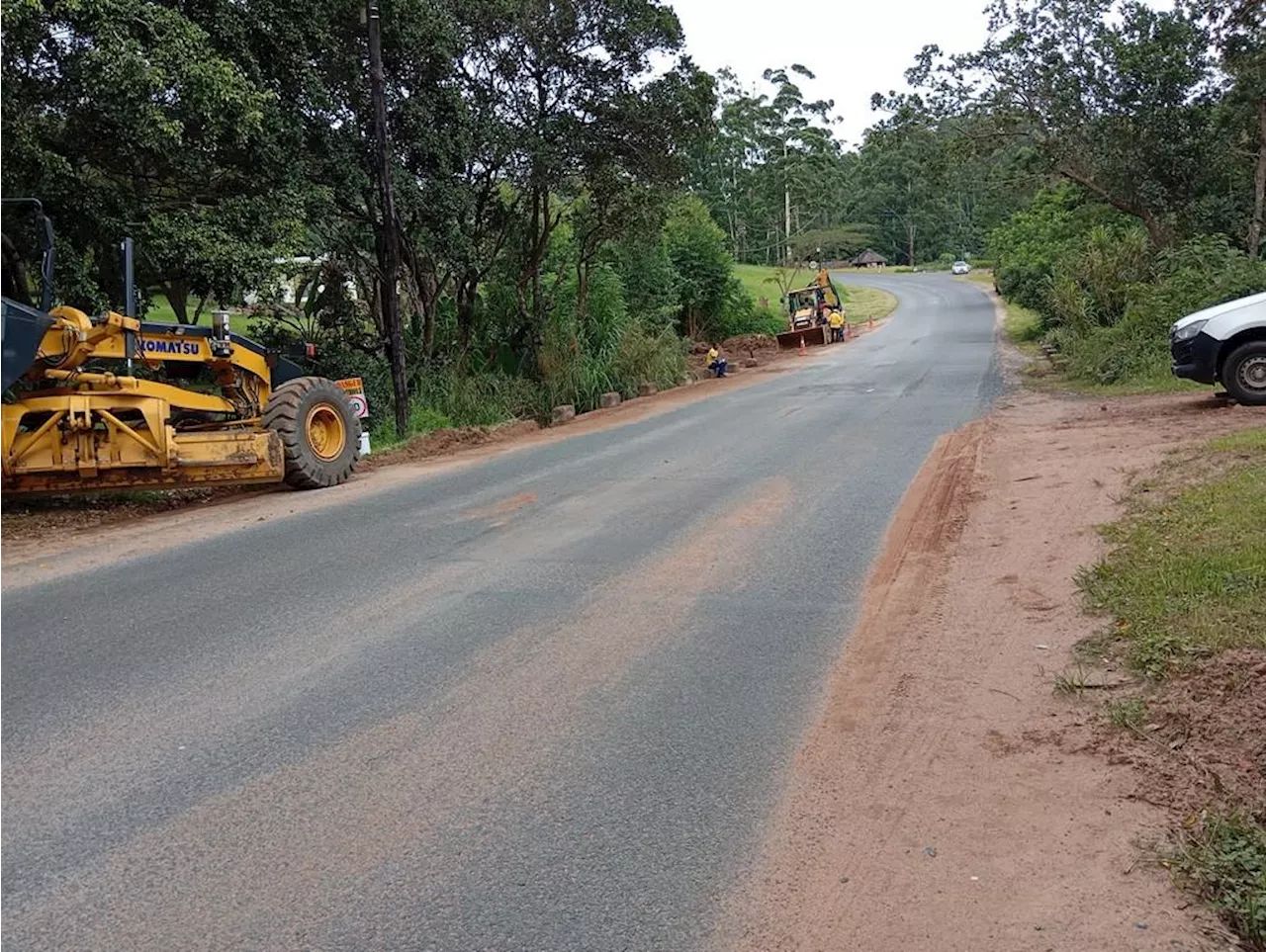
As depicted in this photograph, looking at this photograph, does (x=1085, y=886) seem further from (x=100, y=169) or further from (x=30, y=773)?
(x=100, y=169)

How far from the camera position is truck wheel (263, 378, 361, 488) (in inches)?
462

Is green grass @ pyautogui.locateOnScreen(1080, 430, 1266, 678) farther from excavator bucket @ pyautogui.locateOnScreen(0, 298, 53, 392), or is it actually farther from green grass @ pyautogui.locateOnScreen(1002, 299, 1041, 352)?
green grass @ pyautogui.locateOnScreen(1002, 299, 1041, 352)

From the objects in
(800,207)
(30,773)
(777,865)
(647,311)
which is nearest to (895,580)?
(777,865)

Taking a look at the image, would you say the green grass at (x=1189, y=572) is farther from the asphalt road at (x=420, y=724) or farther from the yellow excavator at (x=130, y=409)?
the yellow excavator at (x=130, y=409)

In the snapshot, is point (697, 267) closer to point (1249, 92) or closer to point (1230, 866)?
point (1249, 92)

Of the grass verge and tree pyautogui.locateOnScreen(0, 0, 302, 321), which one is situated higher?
tree pyautogui.locateOnScreen(0, 0, 302, 321)

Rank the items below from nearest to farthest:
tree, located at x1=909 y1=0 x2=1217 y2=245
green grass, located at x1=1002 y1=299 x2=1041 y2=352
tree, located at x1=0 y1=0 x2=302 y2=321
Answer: tree, located at x1=0 y1=0 x2=302 y2=321 < tree, located at x1=909 y1=0 x2=1217 y2=245 < green grass, located at x1=1002 y1=299 x2=1041 y2=352

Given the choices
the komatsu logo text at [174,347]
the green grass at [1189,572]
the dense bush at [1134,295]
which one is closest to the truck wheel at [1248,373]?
the green grass at [1189,572]

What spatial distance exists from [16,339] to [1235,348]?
13752mm

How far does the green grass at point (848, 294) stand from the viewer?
53.7 meters

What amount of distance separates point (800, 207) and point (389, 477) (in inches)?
2858

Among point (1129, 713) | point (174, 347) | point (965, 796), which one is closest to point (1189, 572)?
point (1129, 713)

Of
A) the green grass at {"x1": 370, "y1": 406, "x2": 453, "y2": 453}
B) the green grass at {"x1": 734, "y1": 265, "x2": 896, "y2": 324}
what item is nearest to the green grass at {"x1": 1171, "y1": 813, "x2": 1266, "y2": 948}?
the green grass at {"x1": 370, "y1": 406, "x2": 453, "y2": 453}

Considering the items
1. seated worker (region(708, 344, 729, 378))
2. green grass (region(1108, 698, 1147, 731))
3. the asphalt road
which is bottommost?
green grass (region(1108, 698, 1147, 731))
